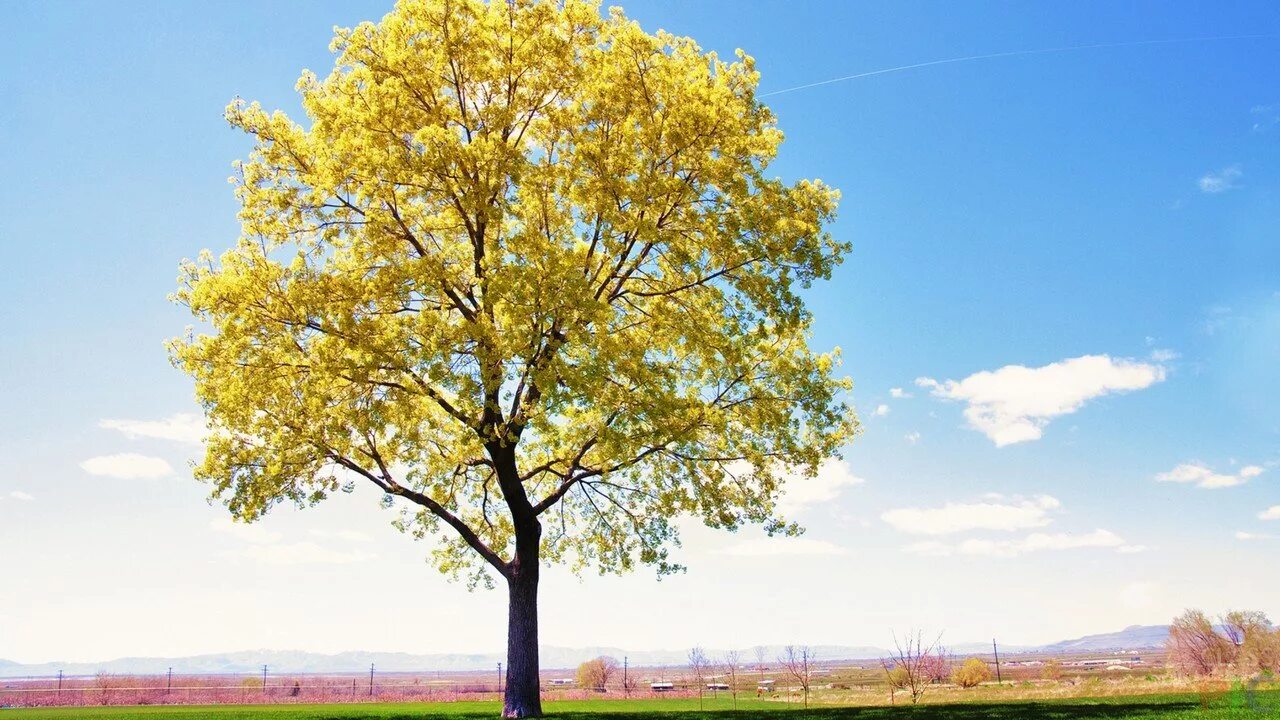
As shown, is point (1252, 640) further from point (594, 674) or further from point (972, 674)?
point (594, 674)

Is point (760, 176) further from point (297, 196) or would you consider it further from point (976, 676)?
→ point (976, 676)

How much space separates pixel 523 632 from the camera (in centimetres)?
1755

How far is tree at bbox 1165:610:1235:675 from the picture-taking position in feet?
107

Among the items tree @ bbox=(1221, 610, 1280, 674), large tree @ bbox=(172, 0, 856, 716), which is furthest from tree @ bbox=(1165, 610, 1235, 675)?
large tree @ bbox=(172, 0, 856, 716)

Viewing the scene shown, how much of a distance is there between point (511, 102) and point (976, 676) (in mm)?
34844

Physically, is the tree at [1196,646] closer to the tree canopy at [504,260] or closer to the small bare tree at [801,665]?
the small bare tree at [801,665]

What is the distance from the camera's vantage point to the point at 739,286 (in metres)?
17.0

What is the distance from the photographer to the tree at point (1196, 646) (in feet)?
107

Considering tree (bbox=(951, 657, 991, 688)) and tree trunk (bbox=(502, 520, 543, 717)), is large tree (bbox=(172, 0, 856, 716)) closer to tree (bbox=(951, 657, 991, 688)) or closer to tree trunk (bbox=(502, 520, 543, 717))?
tree trunk (bbox=(502, 520, 543, 717))

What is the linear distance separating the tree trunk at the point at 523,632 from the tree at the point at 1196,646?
28099 mm

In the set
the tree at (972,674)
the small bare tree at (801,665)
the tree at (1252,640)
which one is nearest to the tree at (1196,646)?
the tree at (1252,640)

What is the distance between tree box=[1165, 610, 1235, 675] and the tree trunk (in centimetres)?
2810

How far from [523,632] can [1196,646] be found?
2962cm

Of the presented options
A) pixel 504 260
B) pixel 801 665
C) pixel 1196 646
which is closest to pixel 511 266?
pixel 504 260
